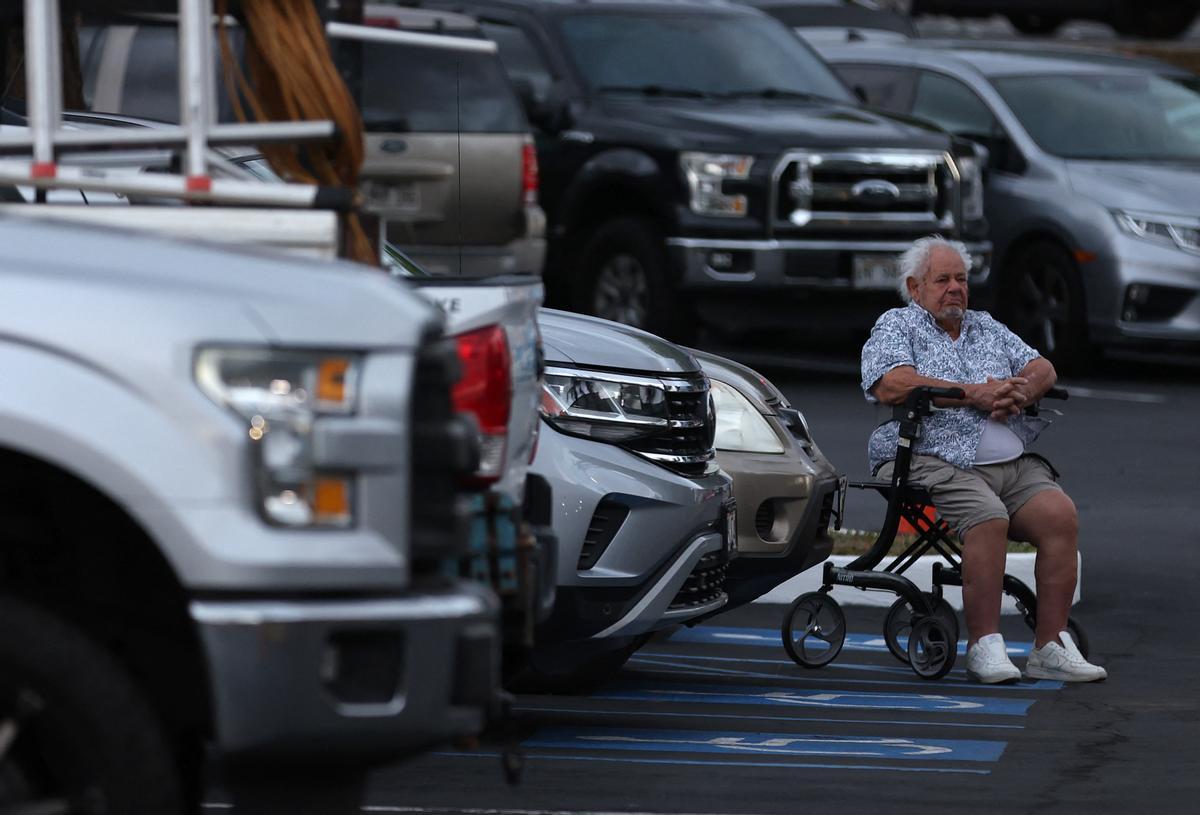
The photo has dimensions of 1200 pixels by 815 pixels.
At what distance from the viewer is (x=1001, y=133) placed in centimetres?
1488

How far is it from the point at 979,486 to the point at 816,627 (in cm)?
69

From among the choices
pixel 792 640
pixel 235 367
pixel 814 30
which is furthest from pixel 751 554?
pixel 814 30

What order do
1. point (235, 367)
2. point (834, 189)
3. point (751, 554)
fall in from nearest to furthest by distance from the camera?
point (235, 367)
point (751, 554)
point (834, 189)

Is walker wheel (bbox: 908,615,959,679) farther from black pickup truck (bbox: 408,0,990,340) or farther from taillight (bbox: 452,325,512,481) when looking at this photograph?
black pickup truck (bbox: 408,0,990,340)

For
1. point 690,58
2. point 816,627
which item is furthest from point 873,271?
point 816,627

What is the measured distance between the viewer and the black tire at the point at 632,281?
1355 cm

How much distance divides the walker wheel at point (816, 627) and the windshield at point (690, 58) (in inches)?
262

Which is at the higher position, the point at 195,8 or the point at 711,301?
the point at 195,8

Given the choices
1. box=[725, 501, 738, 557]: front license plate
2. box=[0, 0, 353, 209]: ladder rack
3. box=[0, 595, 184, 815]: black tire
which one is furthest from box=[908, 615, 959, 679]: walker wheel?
box=[0, 595, 184, 815]: black tire

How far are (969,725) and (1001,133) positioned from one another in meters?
8.53

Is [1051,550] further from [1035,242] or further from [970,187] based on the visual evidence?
[1035,242]

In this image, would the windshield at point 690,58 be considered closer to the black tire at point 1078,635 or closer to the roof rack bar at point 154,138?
the black tire at point 1078,635

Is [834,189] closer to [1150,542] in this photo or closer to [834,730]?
[1150,542]

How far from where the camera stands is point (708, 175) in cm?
1334
